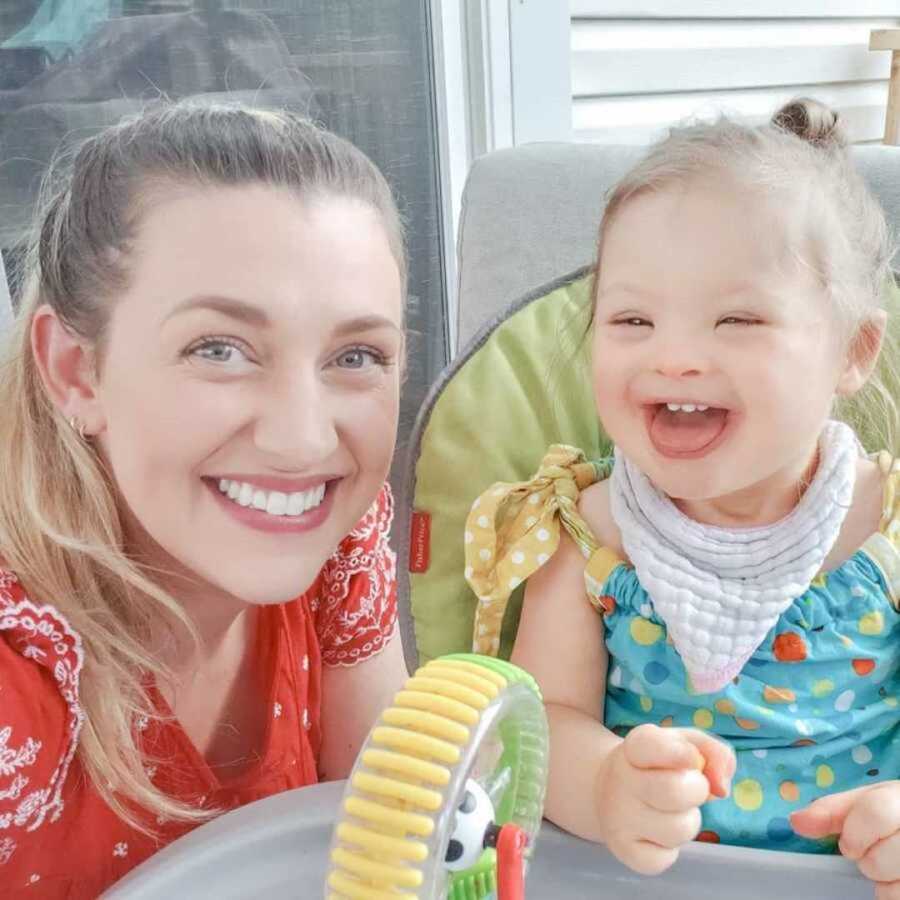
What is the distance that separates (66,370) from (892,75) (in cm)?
235

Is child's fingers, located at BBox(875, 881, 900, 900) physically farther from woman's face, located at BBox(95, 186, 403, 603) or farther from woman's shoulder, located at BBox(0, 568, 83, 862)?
woman's shoulder, located at BBox(0, 568, 83, 862)

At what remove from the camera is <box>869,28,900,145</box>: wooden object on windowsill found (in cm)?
252

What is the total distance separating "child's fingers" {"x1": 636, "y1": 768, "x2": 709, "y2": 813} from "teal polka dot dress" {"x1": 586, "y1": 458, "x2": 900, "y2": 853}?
20 centimetres

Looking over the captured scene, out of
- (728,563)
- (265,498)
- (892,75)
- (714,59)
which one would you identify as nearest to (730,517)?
(728,563)

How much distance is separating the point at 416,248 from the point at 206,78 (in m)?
0.51

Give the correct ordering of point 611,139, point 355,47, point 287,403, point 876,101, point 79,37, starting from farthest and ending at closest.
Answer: point 876,101 < point 611,139 < point 355,47 < point 79,37 < point 287,403

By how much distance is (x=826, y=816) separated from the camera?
688 mm

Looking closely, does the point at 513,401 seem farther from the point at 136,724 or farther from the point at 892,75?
the point at 892,75

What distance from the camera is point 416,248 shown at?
6.41 ft

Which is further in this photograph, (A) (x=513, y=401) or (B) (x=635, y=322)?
(A) (x=513, y=401)

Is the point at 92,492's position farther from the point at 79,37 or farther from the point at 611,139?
the point at 611,139

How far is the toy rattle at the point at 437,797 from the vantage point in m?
0.48

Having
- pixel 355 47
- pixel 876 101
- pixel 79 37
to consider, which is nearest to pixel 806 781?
pixel 79 37

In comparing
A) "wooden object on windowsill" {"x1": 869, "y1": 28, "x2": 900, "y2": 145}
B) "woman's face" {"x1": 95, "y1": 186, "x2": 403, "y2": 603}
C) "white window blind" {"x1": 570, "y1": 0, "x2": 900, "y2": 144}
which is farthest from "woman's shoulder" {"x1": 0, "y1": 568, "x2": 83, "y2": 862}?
"wooden object on windowsill" {"x1": 869, "y1": 28, "x2": 900, "y2": 145}
